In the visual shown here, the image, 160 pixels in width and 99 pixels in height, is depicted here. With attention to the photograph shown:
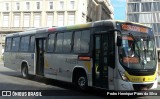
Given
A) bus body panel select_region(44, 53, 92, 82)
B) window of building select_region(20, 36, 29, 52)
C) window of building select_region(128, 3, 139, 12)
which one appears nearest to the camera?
Answer: bus body panel select_region(44, 53, 92, 82)

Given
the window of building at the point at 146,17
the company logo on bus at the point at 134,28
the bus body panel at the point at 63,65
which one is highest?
the window of building at the point at 146,17

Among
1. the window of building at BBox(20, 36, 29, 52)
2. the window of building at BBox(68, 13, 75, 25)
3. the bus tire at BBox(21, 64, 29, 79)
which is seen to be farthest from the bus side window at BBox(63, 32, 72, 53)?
the window of building at BBox(68, 13, 75, 25)

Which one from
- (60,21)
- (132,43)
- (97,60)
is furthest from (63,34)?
(60,21)

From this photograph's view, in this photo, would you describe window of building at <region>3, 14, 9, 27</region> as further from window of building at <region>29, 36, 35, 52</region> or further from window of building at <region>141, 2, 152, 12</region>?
window of building at <region>29, 36, 35, 52</region>

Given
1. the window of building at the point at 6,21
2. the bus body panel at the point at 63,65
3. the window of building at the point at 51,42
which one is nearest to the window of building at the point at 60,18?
the window of building at the point at 6,21

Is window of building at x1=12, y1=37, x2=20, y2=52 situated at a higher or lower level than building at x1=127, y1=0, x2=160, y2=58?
lower

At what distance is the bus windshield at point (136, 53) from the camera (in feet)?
39.5

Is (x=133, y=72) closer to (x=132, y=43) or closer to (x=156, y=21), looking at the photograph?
(x=132, y=43)

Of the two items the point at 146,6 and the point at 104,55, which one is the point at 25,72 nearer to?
the point at 104,55

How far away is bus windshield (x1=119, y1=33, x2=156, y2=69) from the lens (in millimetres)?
12039

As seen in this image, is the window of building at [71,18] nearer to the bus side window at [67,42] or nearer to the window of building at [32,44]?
the window of building at [32,44]

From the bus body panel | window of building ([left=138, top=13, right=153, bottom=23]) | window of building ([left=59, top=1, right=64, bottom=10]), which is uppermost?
window of building ([left=59, top=1, right=64, bottom=10])

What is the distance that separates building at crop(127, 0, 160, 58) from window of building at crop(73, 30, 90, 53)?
67.7 metres

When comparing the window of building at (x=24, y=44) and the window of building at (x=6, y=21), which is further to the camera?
the window of building at (x=6, y=21)
